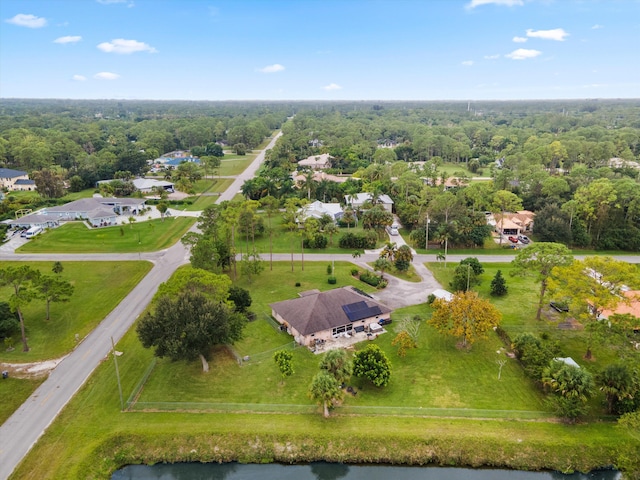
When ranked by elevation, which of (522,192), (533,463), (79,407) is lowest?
(533,463)

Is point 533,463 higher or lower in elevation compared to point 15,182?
lower

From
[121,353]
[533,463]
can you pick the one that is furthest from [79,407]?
[533,463]

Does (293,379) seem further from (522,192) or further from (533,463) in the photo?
(522,192)

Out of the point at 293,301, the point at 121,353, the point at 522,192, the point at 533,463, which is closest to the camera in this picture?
the point at 533,463

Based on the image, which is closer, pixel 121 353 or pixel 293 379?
pixel 293 379

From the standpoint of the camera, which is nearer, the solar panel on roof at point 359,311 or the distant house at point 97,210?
the solar panel on roof at point 359,311

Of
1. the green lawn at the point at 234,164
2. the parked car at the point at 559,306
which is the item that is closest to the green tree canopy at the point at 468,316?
the parked car at the point at 559,306

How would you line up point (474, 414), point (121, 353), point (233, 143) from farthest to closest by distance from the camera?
1. point (233, 143)
2. point (121, 353)
3. point (474, 414)

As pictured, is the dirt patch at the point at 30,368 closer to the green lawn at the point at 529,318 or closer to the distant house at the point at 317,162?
the green lawn at the point at 529,318
